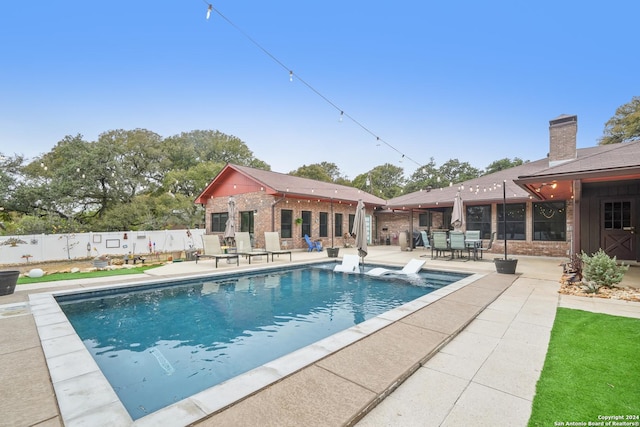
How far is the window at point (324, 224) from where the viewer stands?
16.1 metres

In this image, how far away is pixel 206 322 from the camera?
4.72 meters

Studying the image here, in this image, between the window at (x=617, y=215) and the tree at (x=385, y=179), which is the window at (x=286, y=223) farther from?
the tree at (x=385, y=179)

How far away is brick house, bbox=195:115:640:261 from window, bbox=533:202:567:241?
0.10ft

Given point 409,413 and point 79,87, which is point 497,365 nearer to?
point 409,413

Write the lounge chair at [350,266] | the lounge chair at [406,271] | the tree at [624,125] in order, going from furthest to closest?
the tree at [624,125]
the lounge chair at [350,266]
the lounge chair at [406,271]

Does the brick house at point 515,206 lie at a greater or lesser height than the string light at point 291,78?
lesser

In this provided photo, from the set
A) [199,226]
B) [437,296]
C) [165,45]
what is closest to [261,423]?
[437,296]

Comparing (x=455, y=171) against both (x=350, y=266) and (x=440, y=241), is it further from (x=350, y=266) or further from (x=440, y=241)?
(x=350, y=266)

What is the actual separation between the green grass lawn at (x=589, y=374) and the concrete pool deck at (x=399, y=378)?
0.36ft

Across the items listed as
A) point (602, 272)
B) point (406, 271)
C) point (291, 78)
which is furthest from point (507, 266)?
point (291, 78)

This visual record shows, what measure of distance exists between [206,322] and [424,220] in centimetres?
1402

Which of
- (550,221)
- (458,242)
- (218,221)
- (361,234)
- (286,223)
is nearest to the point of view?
(361,234)

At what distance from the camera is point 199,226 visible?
21.1m

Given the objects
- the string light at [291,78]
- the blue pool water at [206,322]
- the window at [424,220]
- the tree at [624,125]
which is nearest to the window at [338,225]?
the window at [424,220]
